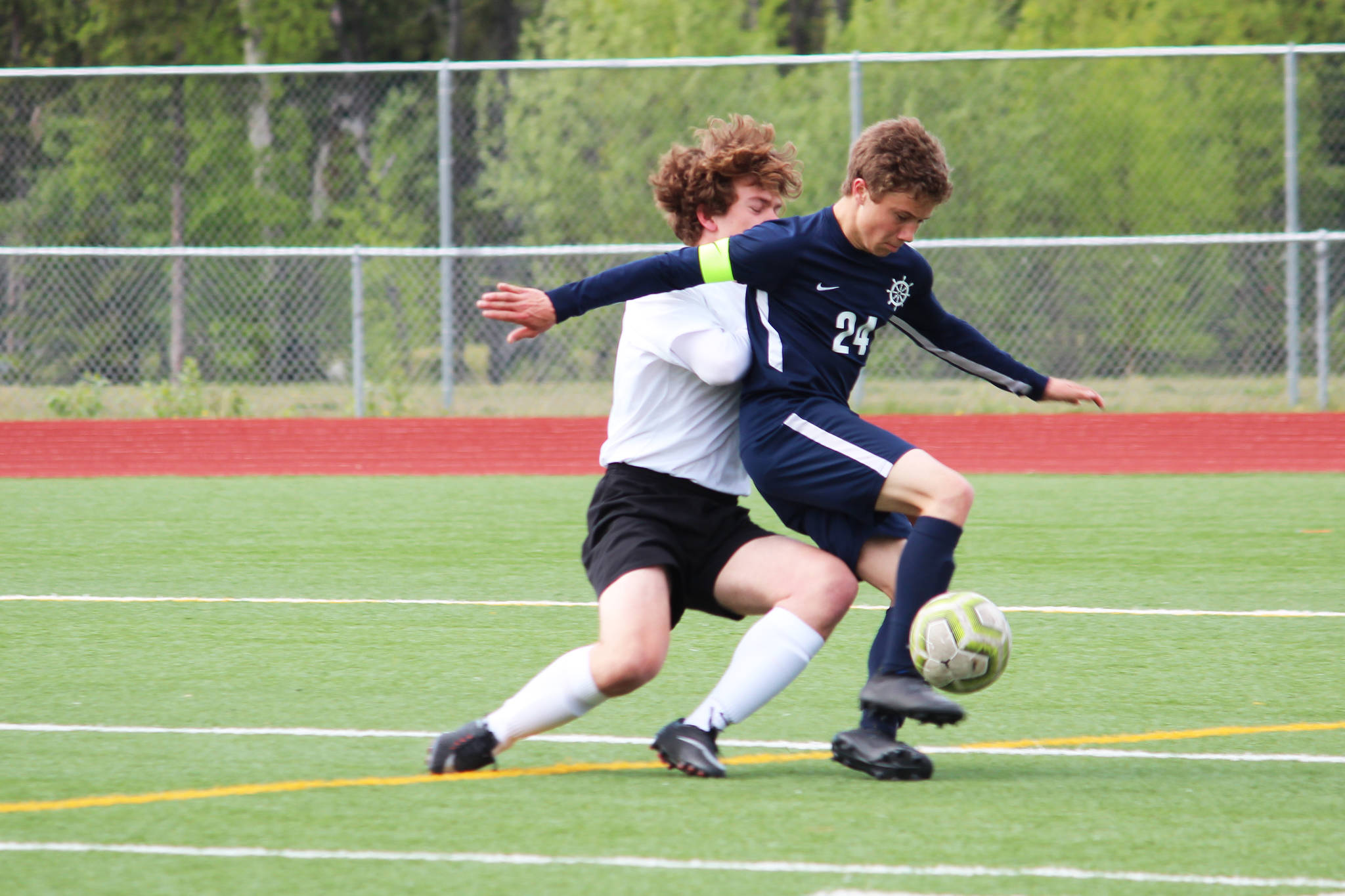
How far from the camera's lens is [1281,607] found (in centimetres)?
634

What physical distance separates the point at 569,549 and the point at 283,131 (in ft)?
33.4

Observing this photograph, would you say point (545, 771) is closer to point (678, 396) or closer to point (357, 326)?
point (678, 396)

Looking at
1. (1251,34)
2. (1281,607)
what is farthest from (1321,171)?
(1251,34)

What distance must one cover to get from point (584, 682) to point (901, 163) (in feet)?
4.89

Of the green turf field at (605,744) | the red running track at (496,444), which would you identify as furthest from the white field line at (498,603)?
the red running track at (496,444)

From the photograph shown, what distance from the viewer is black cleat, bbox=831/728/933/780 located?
3.81m

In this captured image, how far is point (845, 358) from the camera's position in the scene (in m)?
4.09

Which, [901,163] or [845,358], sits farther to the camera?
[845,358]

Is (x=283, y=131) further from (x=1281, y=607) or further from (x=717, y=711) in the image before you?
(x=717, y=711)

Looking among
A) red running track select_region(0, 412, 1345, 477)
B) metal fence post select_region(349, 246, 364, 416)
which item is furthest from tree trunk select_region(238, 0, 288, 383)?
red running track select_region(0, 412, 1345, 477)

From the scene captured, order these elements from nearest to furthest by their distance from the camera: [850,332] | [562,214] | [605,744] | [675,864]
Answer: [675,864], [850,332], [605,744], [562,214]

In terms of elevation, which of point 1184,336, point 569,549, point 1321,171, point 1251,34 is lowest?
point 569,549

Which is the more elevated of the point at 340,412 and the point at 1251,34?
the point at 1251,34

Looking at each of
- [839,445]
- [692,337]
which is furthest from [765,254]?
[839,445]
